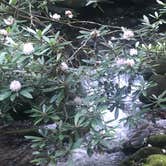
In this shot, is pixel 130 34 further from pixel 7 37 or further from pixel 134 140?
pixel 134 140

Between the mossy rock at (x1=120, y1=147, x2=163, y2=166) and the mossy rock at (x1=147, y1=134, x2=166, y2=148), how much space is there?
0.15 meters

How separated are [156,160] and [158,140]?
1.82 ft

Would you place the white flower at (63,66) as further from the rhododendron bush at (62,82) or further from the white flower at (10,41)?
the white flower at (10,41)

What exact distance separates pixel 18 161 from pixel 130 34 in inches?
80.5

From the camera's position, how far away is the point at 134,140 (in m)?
4.43

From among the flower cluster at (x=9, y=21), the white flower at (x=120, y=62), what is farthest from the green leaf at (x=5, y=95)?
the white flower at (x=120, y=62)

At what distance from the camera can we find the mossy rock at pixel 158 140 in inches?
162

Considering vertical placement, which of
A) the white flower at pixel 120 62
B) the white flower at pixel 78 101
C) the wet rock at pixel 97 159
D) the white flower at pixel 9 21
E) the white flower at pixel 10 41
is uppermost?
the white flower at pixel 9 21

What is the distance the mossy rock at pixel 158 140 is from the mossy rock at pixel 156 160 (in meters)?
0.38

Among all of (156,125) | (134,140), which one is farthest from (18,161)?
(156,125)

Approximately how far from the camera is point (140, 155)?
389 cm

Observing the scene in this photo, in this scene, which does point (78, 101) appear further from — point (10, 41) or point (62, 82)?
point (10, 41)

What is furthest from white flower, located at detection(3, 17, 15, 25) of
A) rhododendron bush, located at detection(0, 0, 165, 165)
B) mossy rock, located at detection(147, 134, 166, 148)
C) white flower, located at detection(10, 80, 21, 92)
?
mossy rock, located at detection(147, 134, 166, 148)

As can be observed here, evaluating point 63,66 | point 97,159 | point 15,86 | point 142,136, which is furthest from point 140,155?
point 15,86
